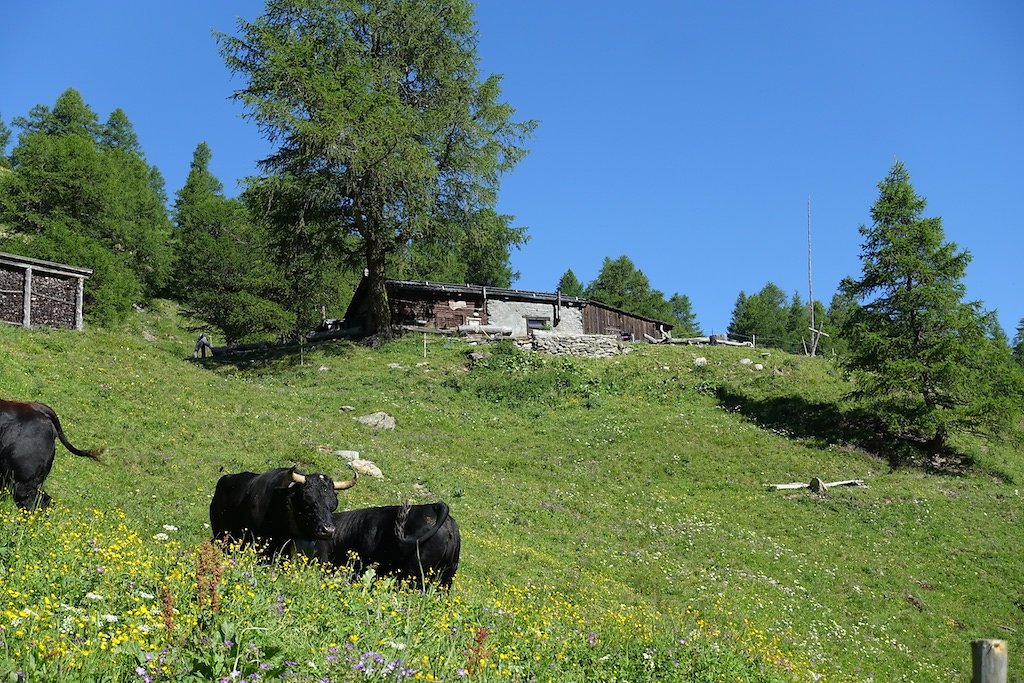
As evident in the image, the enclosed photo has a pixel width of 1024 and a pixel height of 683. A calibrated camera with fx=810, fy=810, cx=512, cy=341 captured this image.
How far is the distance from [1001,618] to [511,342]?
29.5 meters

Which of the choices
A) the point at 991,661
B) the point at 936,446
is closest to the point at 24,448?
the point at 991,661

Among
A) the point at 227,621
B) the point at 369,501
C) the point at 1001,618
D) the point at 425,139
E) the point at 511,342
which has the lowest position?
the point at 1001,618

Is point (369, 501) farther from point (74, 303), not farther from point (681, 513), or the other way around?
point (74, 303)

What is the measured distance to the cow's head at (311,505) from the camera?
11742 millimetres

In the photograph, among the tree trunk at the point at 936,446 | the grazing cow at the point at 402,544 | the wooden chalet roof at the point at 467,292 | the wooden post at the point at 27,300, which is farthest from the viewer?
the wooden chalet roof at the point at 467,292

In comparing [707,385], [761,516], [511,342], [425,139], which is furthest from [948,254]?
[425,139]

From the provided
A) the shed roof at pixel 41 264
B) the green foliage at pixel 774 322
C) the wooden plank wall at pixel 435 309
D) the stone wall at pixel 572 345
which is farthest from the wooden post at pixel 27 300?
the green foliage at pixel 774 322

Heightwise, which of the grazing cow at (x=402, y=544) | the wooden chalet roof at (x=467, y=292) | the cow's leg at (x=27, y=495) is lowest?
the grazing cow at (x=402, y=544)

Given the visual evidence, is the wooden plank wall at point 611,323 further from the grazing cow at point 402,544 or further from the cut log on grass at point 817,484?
the grazing cow at point 402,544

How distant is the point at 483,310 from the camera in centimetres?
5075

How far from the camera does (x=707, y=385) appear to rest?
127 ft

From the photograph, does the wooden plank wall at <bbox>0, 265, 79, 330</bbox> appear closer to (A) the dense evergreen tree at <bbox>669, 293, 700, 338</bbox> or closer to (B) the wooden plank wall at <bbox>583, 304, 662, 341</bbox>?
(B) the wooden plank wall at <bbox>583, 304, 662, 341</bbox>

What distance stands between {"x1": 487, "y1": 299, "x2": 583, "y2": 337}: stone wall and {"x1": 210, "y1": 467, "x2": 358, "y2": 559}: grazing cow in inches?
1455

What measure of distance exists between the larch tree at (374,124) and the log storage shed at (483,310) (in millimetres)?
3656
